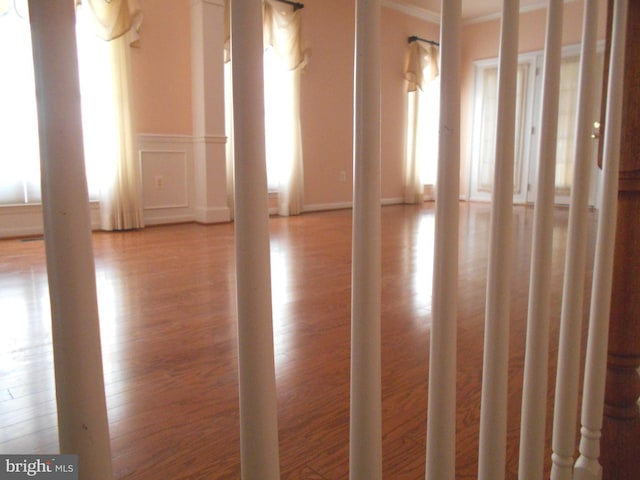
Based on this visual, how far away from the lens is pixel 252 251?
0.36 m

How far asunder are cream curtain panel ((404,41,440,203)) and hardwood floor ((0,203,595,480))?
3.87m

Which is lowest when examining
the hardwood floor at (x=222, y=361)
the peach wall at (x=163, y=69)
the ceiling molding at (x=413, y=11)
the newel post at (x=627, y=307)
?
the hardwood floor at (x=222, y=361)

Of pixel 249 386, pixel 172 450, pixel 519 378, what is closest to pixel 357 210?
pixel 249 386

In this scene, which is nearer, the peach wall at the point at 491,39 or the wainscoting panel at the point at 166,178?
the wainscoting panel at the point at 166,178

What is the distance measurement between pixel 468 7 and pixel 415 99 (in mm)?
1351

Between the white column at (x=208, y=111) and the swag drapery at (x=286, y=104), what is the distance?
0.56 metres

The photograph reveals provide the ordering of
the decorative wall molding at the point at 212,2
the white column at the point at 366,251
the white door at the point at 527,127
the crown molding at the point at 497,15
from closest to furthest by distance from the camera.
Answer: the white column at the point at 366,251, the decorative wall molding at the point at 212,2, the white door at the point at 527,127, the crown molding at the point at 497,15

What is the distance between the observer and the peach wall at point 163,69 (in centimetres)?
411

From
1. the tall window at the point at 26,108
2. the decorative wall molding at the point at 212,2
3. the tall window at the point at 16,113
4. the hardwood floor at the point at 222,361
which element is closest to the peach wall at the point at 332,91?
the decorative wall molding at the point at 212,2

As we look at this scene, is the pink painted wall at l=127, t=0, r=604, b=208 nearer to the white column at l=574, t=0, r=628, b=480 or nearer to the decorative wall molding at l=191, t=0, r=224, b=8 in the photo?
the decorative wall molding at l=191, t=0, r=224, b=8

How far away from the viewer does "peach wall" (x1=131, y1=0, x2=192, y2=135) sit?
4109mm

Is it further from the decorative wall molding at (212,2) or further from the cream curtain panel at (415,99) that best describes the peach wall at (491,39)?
the decorative wall molding at (212,2)

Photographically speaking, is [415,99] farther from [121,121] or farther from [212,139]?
[121,121]

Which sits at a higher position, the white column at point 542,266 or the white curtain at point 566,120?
the white curtain at point 566,120
